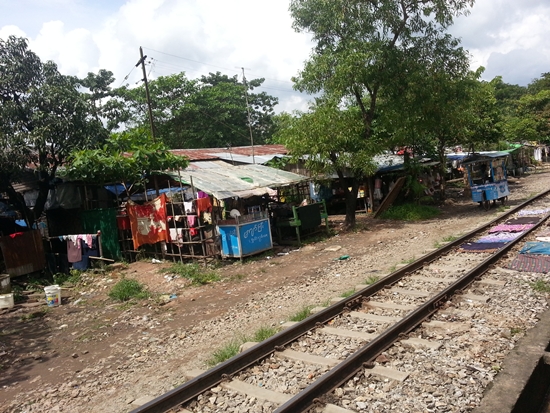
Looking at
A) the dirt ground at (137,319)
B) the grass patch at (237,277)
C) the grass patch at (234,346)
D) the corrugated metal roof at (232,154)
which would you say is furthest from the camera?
the corrugated metal roof at (232,154)

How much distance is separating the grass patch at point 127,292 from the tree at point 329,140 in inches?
317

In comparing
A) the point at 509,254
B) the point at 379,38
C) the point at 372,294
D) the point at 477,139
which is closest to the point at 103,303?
the point at 372,294

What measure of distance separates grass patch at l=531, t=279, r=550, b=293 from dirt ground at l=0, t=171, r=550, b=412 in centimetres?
281

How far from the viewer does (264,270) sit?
11109mm

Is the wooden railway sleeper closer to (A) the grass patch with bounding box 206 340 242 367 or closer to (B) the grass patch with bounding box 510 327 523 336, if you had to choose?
(A) the grass patch with bounding box 206 340 242 367

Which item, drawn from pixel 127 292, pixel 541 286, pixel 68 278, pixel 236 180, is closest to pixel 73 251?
pixel 68 278

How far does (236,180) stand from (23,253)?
22.7 ft

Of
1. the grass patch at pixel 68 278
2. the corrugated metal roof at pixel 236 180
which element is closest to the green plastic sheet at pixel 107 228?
the grass patch at pixel 68 278

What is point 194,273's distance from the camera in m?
11.1

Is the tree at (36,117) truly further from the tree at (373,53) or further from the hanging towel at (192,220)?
the tree at (373,53)

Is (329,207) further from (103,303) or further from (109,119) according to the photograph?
(103,303)

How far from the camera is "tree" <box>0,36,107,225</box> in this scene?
466 inches

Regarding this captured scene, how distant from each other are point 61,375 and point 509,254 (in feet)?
29.3

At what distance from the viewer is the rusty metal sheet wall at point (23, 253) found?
11991 mm
